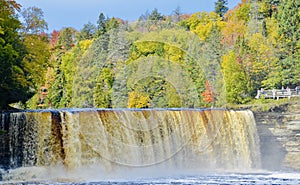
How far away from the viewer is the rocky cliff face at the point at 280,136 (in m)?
20.3

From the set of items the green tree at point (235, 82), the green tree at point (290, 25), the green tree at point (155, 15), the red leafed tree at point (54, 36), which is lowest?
the green tree at point (235, 82)

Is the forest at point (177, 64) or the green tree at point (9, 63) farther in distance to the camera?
the forest at point (177, 64)

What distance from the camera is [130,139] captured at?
16.9 m

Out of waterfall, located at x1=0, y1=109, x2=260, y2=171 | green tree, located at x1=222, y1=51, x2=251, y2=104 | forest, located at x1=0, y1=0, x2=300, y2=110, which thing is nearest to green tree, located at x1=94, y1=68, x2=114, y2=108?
forest, located at x1=0, y1=0, x2=300, y2=110

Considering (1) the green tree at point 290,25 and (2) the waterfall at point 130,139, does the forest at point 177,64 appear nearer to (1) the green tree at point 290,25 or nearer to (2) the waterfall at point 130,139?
(1) the green tree at point 290,25

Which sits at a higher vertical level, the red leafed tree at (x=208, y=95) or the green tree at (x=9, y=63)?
the green tree at (x=9, y=63)

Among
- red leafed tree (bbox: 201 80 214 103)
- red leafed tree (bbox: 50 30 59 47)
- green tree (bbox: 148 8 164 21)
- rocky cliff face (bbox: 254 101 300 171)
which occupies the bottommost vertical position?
rocky cliff face (bbox: 254 101 300 171)

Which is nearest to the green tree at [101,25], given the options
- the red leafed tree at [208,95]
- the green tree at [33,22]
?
the red leafed tree at [208,95]

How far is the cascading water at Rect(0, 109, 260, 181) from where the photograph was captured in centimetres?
1442

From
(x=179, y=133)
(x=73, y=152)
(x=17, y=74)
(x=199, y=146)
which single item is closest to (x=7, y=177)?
(x=73, y=152)

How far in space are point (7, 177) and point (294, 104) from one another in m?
13.7

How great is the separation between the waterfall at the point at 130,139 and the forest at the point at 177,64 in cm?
950

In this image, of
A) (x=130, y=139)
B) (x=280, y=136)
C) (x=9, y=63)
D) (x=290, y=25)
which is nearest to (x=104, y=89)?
(x=290, y=25)

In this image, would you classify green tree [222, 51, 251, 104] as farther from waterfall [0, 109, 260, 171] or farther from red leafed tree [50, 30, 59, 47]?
red leafed tree [50, 30, 59, 47]
